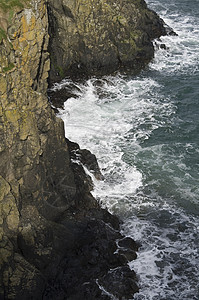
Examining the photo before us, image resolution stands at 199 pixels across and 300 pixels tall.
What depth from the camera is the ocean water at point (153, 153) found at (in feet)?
91.5

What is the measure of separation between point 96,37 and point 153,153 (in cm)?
1716

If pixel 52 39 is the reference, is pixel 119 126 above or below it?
below

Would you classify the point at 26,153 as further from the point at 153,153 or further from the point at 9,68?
the point at 153,153

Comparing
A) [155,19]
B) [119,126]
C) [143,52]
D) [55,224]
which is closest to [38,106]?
[55,224]

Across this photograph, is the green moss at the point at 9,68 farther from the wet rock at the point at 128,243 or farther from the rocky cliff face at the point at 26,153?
the wet rock at the point at 128,243

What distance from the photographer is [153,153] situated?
38.5 metres

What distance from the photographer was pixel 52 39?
4650cm

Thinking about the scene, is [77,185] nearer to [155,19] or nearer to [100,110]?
[100,110]

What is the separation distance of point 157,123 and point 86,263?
19.6 meters

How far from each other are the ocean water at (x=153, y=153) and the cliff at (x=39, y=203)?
1.80 metres

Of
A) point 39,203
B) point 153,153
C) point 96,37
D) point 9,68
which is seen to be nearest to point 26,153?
point 39,203

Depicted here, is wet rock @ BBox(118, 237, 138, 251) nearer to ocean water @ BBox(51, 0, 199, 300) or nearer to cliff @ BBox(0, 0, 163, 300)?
cliff @ BBox(0, 0, 163, 300)

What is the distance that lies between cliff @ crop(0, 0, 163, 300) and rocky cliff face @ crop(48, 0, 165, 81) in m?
17.9

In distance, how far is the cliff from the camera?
23.7 meters
